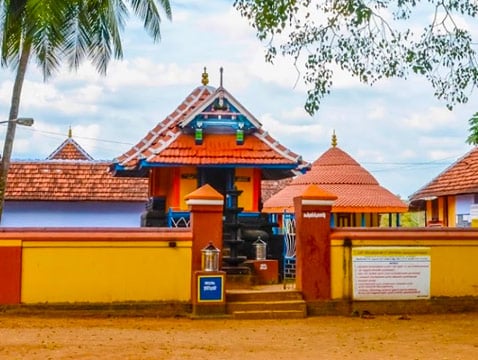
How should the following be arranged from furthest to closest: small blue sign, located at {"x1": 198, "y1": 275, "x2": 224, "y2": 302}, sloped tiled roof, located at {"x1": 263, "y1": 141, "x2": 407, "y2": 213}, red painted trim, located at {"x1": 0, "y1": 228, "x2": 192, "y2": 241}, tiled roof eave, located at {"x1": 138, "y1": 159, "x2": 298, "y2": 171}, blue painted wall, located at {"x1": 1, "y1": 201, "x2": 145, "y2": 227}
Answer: blue painted wall, located at {"x1": 1, "y1": 201, "x2": 145, "y2": 227} < sloped tiled roof, located at {"x1": 263, "y1": 141, "x2": 407, "y2": 213} < tiled roof eave, located at {"x1": 138, "y1": 159, "x2": 298, "y2": 171} < small blue sign, located at {"x1": 198, "y1": 275, "x2": 224, "y2": 302} < red painted trim, located at {"x1": 0, "y1": 228, "x2": 192, "y2": 241}

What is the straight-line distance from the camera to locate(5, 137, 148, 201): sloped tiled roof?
28.5 meters

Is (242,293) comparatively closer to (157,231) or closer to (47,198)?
(157,231)

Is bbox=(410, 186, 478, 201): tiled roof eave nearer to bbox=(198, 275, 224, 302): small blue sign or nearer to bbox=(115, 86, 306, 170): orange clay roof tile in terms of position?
bbox=(115, 86, 306, 170): orange clay roof tile

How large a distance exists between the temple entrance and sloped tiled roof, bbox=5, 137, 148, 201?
29.2ft

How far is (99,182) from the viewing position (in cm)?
2939

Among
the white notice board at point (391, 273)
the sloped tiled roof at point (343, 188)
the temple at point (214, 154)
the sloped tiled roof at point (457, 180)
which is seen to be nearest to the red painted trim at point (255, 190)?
the temple at point (214, 154)

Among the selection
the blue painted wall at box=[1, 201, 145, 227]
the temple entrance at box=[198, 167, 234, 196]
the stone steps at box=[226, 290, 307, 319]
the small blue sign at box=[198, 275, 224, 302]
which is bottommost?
the stone steps at box=[226, 290, 307, 319]

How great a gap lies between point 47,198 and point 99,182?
6.60 ft

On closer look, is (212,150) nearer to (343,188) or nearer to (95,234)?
(95,234)

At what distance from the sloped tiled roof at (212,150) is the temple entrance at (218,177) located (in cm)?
50

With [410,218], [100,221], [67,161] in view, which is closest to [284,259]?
[100,221]

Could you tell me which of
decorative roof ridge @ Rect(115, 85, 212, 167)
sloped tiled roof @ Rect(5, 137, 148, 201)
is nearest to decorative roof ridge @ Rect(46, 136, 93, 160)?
sloped tiled roof @ Rect(5, 137, 148, 201)

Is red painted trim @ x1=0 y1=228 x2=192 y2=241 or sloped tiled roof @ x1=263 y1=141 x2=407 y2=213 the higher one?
sloped tiled roof @ x1=263 y1=141 x2=407 y2=213

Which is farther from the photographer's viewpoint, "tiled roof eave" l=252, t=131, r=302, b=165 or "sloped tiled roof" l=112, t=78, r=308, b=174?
"tiled roof eave" l=252, t=131, r=302, b=165
